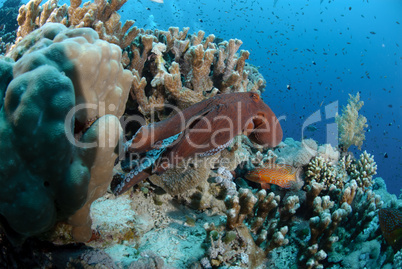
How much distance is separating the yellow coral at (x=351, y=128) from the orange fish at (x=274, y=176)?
382 centimetres

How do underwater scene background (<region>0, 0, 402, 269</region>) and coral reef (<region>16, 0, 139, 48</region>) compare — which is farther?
coral reef (<region>16, 0, 139, 48</region>)

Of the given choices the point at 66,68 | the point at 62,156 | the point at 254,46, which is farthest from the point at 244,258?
the point at 254,46

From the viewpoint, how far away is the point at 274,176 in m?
4.38

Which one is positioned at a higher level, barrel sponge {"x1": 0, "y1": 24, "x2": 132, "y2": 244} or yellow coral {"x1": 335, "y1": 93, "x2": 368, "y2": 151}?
yellow coral {"x1": 335, "y1": 93, "x2": 368, "y2": 151}

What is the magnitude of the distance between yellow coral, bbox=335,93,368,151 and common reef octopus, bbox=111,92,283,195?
5.86 meters

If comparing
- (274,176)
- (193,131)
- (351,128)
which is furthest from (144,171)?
(351,128)

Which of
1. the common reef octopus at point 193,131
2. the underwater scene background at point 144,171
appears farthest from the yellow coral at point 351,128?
the common reef octopus at point 193,131

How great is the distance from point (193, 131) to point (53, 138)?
1.46m

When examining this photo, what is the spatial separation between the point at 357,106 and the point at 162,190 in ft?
28.9

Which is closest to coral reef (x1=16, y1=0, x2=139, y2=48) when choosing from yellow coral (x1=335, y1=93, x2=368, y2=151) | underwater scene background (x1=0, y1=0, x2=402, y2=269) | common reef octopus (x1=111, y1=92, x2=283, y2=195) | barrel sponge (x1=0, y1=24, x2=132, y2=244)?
underwater scene background (x1=0, y1=0, x2=402, y2=269)

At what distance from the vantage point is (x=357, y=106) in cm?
866

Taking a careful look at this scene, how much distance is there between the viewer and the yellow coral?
7375mm

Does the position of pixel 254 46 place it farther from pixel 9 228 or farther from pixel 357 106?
pixel 9 228

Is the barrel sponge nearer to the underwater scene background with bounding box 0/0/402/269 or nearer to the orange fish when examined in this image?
the underwater scene background with bounding box 0/0/402/269
